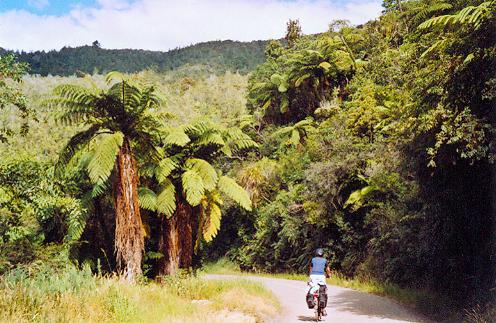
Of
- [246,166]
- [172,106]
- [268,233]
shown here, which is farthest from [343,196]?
[172,106]

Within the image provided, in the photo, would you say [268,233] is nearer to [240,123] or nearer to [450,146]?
[240,123]

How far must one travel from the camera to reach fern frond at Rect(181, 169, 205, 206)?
1536 cm

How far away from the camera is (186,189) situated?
51.8 feet

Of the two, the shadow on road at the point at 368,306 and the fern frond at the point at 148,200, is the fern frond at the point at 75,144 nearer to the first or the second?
the fern frond at the point at 148,200

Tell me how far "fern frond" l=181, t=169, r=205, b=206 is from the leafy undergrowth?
4868 millimetres

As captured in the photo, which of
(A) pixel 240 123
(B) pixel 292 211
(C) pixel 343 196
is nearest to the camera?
(C) pixel 343 196

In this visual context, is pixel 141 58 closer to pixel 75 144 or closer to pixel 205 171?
pixel 205 171

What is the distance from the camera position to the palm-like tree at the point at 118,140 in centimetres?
1237

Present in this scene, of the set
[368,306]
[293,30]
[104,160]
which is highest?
[293,30]

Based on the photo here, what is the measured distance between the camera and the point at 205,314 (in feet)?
25.3

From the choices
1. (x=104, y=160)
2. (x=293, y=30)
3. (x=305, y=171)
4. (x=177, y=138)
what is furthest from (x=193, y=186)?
(x=293, y=30)

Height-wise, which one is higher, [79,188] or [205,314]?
[79,188]

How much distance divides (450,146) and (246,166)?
62.4 feet

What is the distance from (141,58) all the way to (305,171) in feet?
224
